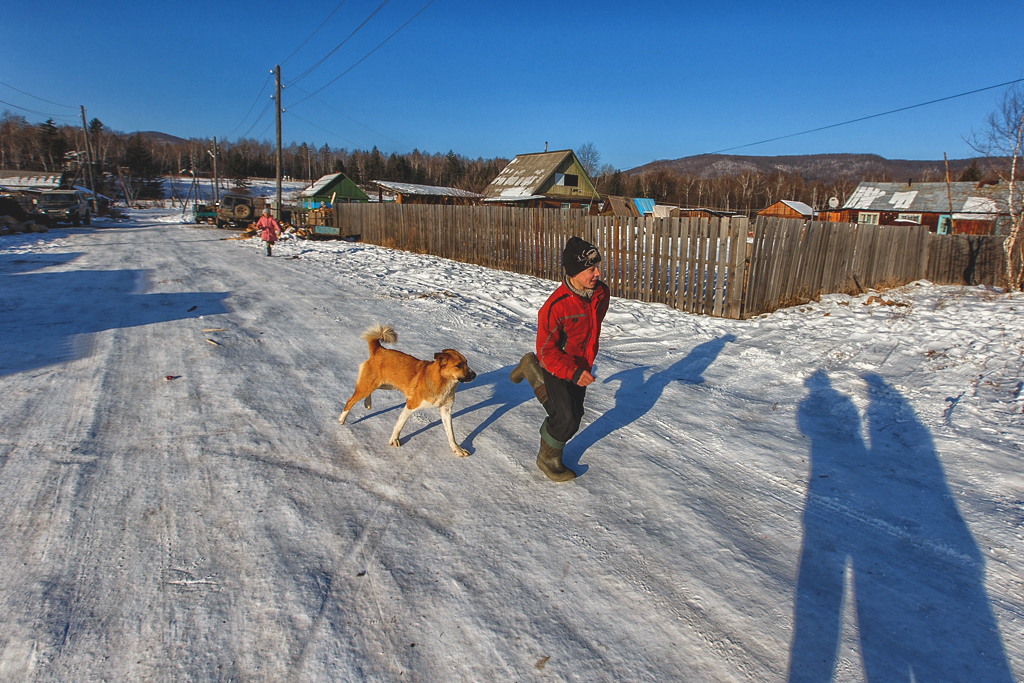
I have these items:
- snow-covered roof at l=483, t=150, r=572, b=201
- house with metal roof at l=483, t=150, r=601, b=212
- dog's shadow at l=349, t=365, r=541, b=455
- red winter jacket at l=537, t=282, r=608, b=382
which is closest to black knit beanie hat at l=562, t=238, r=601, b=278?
red winter jacket at l=537, t=282, r=608, b=382

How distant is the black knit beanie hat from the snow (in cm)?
150

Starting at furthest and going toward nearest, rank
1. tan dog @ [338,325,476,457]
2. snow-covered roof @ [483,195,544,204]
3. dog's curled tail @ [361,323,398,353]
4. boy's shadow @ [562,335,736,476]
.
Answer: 1. snow-covered roof @ [483,195,544,204]
2. boy's shadow @ [562,335,736,476]
3. dog's curled tail @ [361,323,398,353]
4. tan dog @ [338,325,476,457]

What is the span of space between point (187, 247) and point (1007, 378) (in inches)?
835

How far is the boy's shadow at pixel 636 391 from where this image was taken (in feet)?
13.5


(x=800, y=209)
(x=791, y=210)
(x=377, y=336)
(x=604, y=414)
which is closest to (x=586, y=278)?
(x=377, y=336)

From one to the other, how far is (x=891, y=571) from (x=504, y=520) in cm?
214

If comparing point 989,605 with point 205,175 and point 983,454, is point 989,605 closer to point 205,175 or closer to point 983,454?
point 983,454

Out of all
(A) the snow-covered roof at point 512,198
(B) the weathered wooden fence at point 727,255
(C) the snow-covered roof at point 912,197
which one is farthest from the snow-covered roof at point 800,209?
(B) the weathered wooden fence at point 727,255

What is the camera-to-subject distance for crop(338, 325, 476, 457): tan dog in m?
3.65

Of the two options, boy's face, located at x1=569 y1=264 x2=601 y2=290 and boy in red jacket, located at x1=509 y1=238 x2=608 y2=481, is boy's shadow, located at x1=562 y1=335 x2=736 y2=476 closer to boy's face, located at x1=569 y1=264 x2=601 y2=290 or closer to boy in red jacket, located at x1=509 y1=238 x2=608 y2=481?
boy in red jacket, located at x1=509 y1=238 x2=608 y2=481

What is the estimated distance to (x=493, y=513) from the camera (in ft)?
10.3

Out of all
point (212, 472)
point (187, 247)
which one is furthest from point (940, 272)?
point (187, 247)

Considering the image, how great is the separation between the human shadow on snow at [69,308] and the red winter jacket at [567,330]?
18.0 feet

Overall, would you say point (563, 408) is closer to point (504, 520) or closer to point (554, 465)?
point (554, 465)
